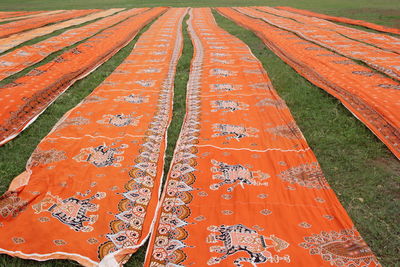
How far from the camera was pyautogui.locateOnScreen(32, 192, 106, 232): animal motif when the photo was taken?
2.18 m

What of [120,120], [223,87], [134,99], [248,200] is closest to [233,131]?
[248,200]

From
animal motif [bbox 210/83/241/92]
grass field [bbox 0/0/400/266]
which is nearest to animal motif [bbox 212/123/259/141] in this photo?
grass field [bbox 0/0/400/266]

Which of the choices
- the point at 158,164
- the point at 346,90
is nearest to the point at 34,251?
the point at 158,164

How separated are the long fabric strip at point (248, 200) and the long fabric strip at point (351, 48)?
7.65 feet

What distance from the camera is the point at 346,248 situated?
2006 millimetres

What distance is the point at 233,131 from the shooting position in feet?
11.3

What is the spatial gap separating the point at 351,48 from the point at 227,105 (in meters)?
3.88

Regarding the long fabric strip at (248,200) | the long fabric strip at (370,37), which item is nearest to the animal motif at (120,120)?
Result: the long fabric strip at (248,200)

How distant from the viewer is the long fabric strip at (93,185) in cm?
203

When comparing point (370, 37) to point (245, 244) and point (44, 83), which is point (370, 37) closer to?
point (44, 83)

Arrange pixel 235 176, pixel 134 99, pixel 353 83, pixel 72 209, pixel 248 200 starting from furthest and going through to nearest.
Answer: pixel 353 83
pixel 134 99
pixel 235 176
pixel 248 200
pixel 72 209

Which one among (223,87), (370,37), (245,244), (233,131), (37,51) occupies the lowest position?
(245,244)

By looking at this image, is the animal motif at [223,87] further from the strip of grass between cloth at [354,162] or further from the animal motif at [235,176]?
the animal motif at [235,176]

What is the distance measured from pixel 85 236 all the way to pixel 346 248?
5.22 feet
